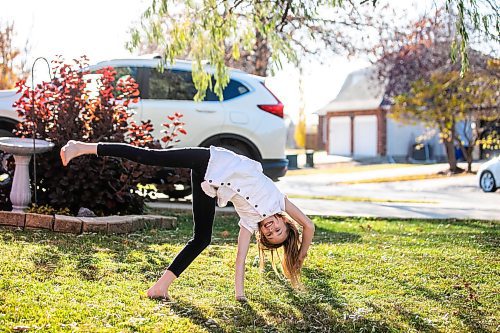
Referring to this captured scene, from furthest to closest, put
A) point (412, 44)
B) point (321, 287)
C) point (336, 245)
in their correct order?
point (412, 44) < point (336, 245) < point (321, 287)

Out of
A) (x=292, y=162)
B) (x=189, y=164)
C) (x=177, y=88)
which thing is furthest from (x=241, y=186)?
(x=292, y=162)

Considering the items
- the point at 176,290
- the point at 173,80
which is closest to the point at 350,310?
the point at 176,290

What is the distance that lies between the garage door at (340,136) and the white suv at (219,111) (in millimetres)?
29358

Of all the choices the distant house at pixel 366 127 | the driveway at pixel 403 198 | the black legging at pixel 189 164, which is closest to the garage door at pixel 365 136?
the distant house at pixel 366 127

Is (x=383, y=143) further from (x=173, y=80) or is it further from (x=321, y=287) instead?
(x=321, y=287)

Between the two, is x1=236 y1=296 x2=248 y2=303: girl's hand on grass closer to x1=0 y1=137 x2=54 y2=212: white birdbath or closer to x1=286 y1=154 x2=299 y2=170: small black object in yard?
x1=0 y1=137 x2=54 y2=212: white birdbath

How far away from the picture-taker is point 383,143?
36938 millimetres

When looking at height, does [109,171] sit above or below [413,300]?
above

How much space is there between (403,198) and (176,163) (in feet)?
39.1

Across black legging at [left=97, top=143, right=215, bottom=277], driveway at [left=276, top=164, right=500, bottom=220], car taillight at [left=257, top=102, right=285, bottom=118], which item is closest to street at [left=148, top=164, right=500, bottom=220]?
driveway at [left=276, top=164, right=500, bottom=220]

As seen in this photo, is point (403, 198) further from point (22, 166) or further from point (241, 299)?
point (241, 299)

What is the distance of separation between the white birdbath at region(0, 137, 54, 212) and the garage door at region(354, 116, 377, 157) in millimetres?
31262

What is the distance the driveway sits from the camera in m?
11.2

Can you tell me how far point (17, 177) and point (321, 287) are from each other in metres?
3.80
